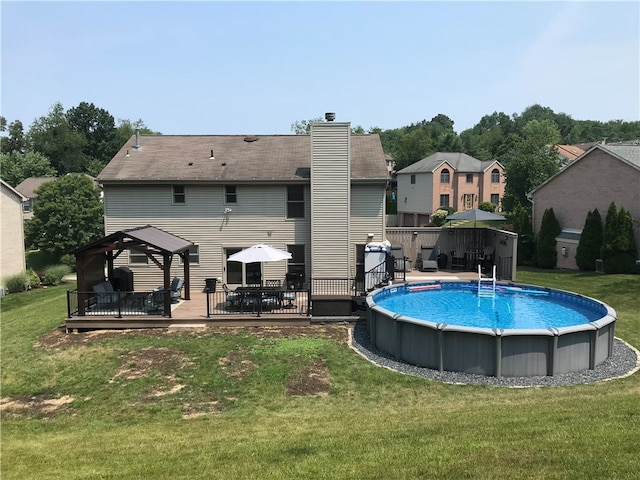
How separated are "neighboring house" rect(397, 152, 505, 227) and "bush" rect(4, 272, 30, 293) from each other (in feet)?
123

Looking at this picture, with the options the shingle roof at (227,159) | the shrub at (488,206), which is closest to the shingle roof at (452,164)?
the shrub at (488,206)

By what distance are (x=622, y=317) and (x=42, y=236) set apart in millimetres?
38970

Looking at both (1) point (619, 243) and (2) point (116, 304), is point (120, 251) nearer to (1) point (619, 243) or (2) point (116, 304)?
(2) point (116, 304)

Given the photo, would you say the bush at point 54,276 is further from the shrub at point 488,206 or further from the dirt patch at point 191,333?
the shrub at point 488,206

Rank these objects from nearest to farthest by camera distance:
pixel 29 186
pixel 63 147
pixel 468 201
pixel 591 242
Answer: pixel 591 242 → pixel 468 201 → pixel 29 186 → pixel 63 147

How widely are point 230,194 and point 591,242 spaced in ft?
61.1

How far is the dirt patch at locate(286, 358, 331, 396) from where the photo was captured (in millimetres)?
10633

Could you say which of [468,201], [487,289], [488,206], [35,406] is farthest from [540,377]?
[468,201]

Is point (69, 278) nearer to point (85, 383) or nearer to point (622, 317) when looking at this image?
point (85, 383)

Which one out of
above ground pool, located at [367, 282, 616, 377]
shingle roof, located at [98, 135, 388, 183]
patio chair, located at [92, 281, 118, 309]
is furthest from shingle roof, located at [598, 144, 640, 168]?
patio chair, located at [92, 281, 118, 309]

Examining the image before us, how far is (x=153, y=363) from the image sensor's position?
12547 millimetres

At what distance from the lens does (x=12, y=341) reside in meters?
15.4

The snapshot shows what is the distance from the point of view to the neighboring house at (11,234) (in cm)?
3162

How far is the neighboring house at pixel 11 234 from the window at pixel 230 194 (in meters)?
19.5
